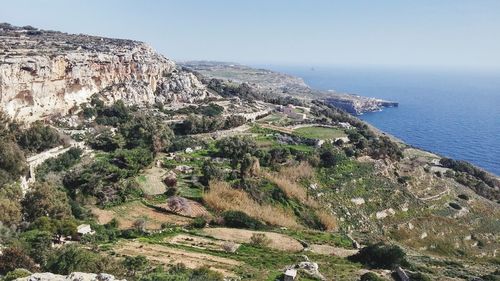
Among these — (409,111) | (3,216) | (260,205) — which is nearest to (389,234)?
(260,205)

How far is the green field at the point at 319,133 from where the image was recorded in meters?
78.6

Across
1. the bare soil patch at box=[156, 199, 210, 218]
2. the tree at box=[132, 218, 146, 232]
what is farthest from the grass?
the tree at box=[132, 218, 146, 232]

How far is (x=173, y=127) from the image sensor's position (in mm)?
74188

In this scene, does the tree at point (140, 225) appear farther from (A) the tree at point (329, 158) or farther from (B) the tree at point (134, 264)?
(A) the tree at point (329, 158)

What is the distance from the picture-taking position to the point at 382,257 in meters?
33.9

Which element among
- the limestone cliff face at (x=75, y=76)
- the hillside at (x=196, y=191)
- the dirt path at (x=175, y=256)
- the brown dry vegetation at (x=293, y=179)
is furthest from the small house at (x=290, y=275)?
the limestone cliff face at (x=75, y=76)

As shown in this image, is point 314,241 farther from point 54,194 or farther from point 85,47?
point 85,47

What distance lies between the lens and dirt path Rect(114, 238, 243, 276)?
29.4m

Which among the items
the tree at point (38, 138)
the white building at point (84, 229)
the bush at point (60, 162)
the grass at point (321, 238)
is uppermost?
the tree at point (38, 138)

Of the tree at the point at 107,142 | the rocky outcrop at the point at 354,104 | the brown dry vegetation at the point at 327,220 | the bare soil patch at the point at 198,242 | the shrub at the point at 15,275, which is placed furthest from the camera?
the rocky outcrop at the point at 354,104

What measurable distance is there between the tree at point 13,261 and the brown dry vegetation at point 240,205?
26.5 meters

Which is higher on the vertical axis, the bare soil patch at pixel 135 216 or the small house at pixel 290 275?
the small house at pixel 290 275

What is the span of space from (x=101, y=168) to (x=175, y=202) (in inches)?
→ 336

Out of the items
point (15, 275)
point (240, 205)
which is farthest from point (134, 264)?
point (240, 205)
